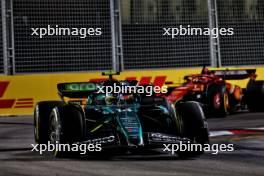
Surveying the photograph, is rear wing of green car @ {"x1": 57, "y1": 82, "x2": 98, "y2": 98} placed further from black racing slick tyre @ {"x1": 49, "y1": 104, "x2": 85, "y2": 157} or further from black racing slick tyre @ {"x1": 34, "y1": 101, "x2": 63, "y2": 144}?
black racing slick tyre @ {"x1": 49, "y1": 104, "x2": 85, "y2": 157}

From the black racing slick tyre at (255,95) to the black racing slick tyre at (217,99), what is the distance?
4.60ft

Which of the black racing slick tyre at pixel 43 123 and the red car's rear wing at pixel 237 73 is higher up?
the red car's rear wing at pixel 237 73

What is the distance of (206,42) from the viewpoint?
61.8ft

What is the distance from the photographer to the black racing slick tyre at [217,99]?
15.8 meters

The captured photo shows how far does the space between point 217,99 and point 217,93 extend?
153 millimetres

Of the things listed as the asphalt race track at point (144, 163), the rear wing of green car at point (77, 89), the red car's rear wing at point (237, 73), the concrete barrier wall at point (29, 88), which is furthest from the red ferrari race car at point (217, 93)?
the rear wing of green car at point (77, 89)

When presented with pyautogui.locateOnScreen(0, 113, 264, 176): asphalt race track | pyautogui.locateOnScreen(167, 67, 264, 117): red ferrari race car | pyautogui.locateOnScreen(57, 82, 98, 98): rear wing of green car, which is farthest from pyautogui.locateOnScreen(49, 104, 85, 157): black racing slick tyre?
pyautogui.locateOnScreen(167, 67, 264, 117): red ferrari race car

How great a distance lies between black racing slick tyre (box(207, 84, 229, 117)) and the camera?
622 inches

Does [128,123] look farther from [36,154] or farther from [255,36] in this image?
[255,36]

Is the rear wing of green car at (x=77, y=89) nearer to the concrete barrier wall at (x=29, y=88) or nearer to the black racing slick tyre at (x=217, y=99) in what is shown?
the black racing slick tyre at (x=217, y=99)

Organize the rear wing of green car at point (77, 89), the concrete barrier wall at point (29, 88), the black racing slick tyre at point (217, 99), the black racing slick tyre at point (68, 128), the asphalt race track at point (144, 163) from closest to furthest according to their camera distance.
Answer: the asphalt race track at point (144, 163) → the black racing slick tyre at point (68, 128) → the rear wing of green car at point (77, 89) → the black racing slick tyre at point (217, 99) → the concrete barrier wall at point (29, 88)

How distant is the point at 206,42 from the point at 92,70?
3.47m

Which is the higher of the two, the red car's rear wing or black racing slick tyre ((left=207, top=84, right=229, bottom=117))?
the red car's rear wing

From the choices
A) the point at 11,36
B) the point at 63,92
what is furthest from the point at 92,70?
the point at 63,92
